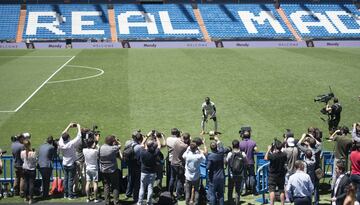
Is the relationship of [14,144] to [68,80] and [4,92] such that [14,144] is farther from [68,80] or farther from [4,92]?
[68,80]

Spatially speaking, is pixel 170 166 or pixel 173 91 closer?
pixel 170 166

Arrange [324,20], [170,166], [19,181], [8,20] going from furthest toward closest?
1. [324,20]
2. [8,20]
3. [170,166]
4. [19,181]

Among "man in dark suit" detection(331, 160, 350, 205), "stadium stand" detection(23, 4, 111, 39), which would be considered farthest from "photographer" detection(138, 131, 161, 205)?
"stadium stand" detection(23, 4, 111, 39)

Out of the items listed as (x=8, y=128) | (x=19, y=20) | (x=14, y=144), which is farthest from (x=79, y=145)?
(x=19, y=20)

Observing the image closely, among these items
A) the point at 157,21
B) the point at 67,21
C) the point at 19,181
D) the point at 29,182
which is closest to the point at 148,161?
the point at 29,182

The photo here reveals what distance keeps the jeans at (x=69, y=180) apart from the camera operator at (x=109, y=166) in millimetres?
1132

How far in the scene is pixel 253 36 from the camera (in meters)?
58.4

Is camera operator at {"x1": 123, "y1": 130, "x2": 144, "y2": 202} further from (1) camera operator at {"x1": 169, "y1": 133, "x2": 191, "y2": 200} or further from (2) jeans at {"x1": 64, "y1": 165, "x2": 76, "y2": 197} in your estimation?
(2) jeans at {"x1": 64, "y1": 165, "x2": 76, "y2": 197}

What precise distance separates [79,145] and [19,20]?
51.4 metres

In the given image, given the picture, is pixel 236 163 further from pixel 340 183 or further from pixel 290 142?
pixel 340 183

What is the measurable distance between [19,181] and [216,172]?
5.59 meters

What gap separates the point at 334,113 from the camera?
19.9 meters

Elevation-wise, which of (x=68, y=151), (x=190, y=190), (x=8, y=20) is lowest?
(x=190, y=190)

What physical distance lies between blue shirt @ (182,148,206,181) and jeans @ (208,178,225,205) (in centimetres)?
48
